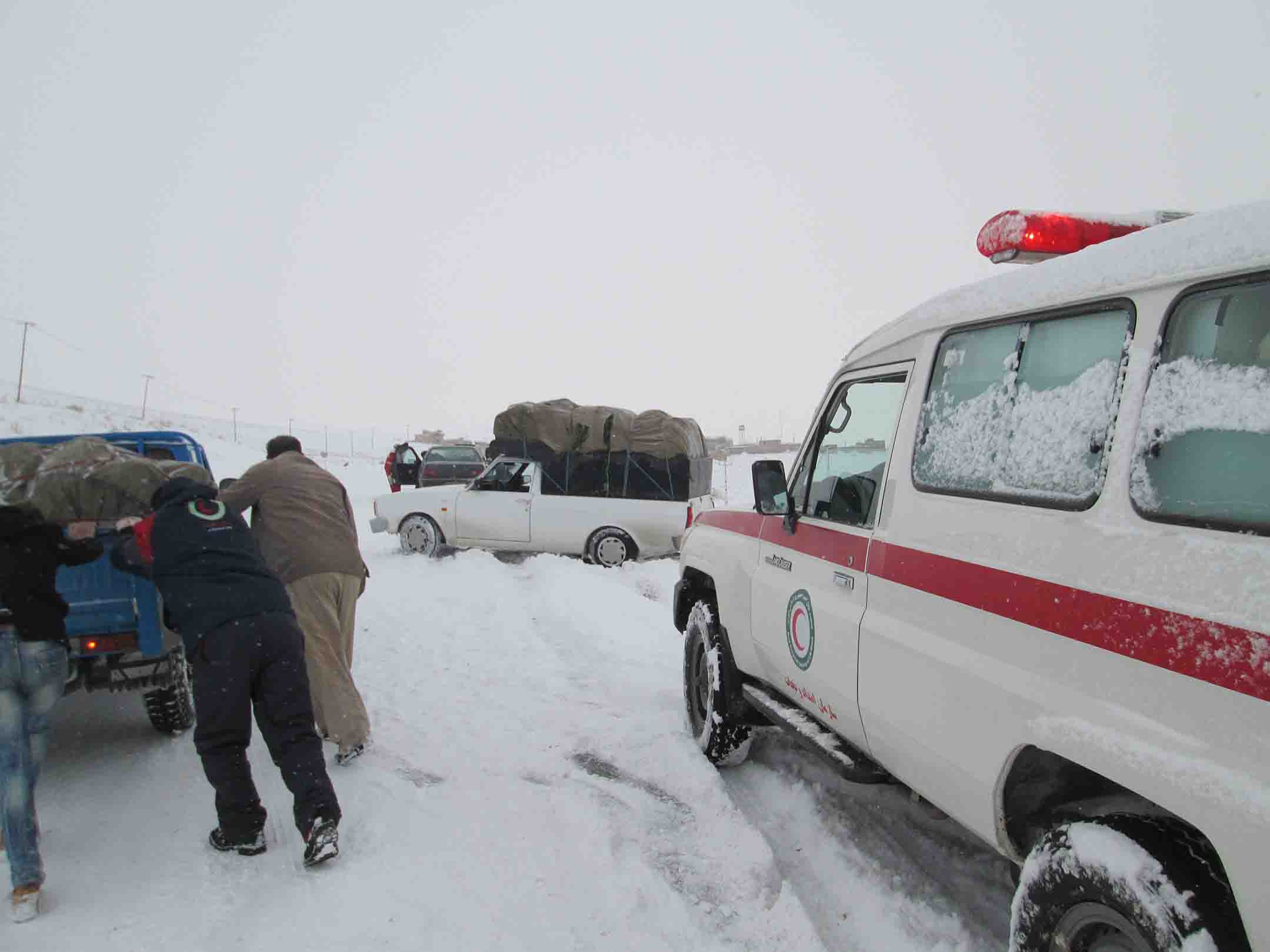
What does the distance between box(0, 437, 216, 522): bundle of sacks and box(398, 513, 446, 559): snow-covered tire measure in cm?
699

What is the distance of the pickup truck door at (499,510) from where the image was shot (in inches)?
422

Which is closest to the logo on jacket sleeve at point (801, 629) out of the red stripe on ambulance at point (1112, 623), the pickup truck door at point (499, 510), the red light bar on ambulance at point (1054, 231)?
the red stripe on ambulance at point (1112, 623)

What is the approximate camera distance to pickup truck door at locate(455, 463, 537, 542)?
35.2 feet

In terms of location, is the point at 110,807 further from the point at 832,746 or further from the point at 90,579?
the point at 832,746

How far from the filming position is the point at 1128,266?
1.95m

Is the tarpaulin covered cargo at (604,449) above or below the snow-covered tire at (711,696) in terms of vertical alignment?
above

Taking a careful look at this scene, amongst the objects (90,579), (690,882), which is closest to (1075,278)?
(690,882)

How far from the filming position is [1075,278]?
6.91ft

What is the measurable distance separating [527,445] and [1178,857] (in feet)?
31.6

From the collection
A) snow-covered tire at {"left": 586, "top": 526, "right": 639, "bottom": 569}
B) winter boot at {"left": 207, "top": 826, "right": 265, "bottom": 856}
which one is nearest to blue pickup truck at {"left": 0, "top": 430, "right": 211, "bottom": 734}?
winter boot at {"left": 207, "top": 826, "right": 265, "bottom": 856}

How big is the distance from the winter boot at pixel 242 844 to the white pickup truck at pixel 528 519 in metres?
7.18

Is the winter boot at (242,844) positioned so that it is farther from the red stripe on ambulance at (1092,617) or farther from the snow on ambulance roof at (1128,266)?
the snow on ambulance roof at (1128,266)

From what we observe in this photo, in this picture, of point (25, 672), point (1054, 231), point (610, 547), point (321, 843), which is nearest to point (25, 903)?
point (25, 672)

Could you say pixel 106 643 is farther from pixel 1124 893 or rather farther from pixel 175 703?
pixel 1124 893
